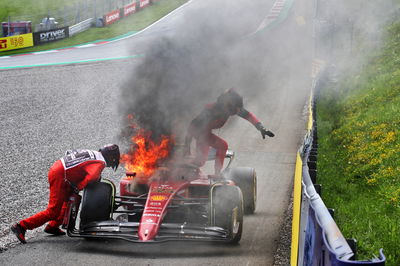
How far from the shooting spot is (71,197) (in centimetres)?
928

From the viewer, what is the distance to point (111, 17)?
4084cm

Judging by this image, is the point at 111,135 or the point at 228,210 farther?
the point at 111,135

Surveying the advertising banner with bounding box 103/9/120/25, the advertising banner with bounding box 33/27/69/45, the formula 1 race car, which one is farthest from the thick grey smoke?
the advertising banner with bounding box 103/9/120/25

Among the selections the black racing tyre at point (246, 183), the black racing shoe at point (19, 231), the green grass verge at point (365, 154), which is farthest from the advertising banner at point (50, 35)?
the black racing shoe at point (19, 231)

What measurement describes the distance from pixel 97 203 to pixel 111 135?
28.9ft

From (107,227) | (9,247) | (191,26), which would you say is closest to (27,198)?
(9,247)

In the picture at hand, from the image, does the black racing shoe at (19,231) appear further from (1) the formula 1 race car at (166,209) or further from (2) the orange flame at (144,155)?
(2) the orange flame at (144,155)

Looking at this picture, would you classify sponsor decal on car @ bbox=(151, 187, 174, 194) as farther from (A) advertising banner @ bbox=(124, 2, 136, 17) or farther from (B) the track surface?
(A) advertising banner @ bbox=(124, 2, 136, 17)

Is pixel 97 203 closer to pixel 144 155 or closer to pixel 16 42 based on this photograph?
pixel 144 155

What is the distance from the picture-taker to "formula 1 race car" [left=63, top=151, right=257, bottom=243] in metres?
8.52

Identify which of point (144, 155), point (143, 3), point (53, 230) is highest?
point (143, 3)

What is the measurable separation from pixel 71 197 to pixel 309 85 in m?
17.2

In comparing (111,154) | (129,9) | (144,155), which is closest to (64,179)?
(111,154)

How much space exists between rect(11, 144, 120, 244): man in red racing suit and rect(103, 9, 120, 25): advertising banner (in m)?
31.9
